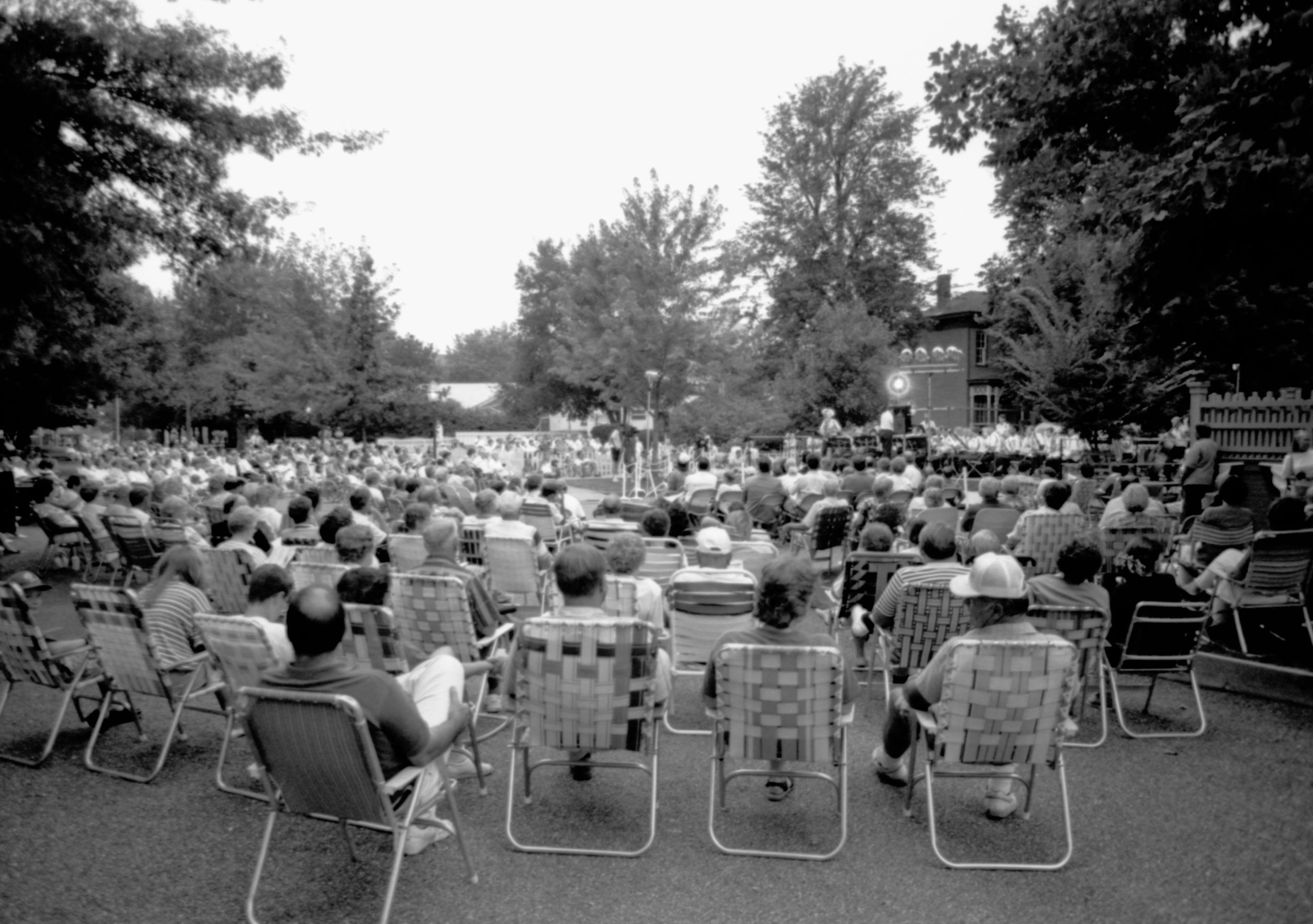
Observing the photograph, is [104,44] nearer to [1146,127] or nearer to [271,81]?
[271,81]

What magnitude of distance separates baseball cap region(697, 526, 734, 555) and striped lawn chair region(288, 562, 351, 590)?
2.35 meters

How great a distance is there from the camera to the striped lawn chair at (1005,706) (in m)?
3.55

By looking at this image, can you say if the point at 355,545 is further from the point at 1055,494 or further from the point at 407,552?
the point at 1055,494

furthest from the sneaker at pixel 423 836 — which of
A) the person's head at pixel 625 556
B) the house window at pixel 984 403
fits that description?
the house window at pixel 984 403

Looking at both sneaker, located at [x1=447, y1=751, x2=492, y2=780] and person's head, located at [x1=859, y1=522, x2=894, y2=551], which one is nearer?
sneaker, located at [x1=447, y1=751, x2=492, y2=780]

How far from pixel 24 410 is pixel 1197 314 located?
24.9 metres

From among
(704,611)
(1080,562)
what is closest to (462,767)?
(704,611)

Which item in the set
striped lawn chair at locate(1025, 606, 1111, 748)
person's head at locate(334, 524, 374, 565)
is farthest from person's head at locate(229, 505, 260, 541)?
striped lawn chair at locate(1025, 606, 1111, 748)

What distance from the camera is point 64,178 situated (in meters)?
9.40

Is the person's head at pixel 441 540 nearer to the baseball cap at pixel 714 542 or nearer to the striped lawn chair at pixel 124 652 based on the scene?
the striped lawn chair at pixel 124 652

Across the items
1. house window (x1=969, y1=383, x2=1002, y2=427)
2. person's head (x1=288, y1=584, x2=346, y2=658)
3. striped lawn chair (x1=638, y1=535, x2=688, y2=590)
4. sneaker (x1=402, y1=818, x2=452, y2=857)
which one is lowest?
sneaker (x1=402, y1=818, x2=452, y2=857)

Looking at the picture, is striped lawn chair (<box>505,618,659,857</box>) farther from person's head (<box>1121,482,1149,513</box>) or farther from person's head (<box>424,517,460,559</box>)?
person's head (<box>1121,482,1149,513</box>)

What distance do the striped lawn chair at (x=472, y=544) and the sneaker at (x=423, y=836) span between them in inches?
174

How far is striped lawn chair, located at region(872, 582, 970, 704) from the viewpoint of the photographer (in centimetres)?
482
